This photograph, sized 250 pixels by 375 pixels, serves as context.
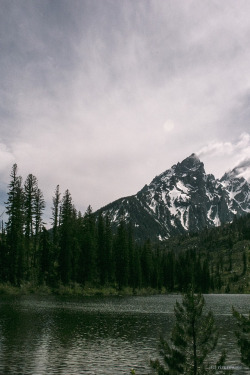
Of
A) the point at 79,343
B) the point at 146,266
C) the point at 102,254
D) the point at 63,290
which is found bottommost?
the point at 79,343

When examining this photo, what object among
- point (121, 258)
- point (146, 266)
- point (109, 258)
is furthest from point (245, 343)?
point (146, 266)

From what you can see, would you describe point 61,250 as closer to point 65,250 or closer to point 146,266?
point 65,250

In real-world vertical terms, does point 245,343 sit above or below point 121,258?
below

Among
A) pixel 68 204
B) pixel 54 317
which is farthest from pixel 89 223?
pixel 54 317

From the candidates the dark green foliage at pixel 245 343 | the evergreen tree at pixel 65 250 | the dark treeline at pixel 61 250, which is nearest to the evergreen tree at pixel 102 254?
the dark treeline at pixel 61 250

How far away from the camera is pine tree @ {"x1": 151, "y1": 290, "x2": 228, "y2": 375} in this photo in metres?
12.3

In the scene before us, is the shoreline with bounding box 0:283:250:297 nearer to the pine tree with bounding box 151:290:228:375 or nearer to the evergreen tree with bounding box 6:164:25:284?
the evergreen tree with bounding box 6:164:25:284

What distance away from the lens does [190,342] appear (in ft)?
42.8

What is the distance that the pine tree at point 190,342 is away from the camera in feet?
40.4

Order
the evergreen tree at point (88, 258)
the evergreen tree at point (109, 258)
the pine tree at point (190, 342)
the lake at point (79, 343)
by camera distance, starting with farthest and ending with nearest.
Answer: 1. the evergreen tree at point (109, 258)
2. the evergreen tree at point (88, 258)
3. the lake at point (79, 343)
4. the pine tree at point (190, 342)

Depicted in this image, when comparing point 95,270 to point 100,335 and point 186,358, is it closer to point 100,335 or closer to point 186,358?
point 100,335

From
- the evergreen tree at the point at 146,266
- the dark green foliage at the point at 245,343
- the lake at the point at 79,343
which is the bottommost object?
the lake at the point at 79,343

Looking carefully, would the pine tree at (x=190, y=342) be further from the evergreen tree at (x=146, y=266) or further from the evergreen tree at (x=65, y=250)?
the evergreen tree at (x=146, y=266)

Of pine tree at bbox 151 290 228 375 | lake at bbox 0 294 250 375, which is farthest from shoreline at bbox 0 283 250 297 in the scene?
pine tree at bbox 151 290 228 375
